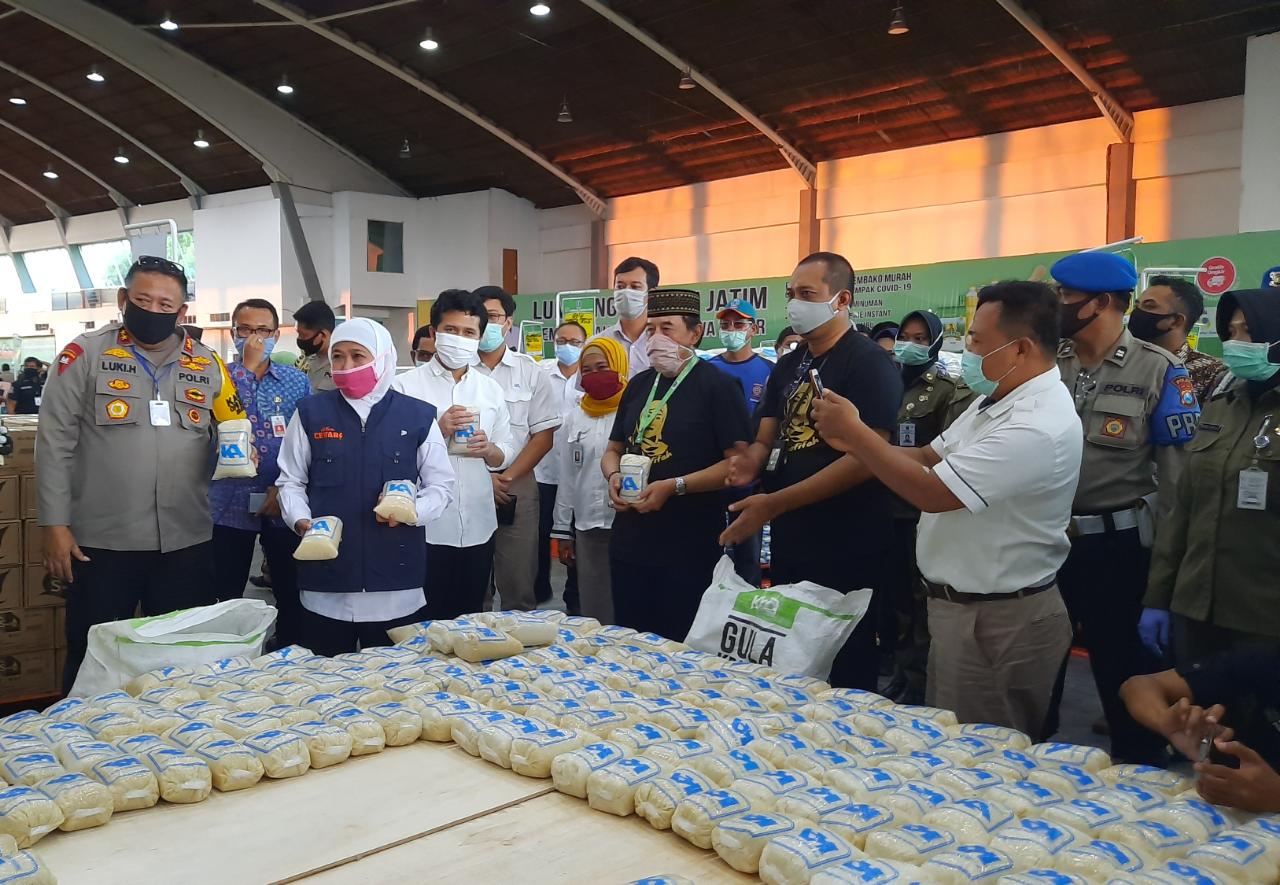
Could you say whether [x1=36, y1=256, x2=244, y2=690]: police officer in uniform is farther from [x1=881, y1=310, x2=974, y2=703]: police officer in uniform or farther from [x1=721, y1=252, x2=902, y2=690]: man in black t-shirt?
[x1=881, y1=310, x2=974, y2=703]: police officer in uniform

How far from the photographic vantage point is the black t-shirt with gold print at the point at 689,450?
343 centimetres

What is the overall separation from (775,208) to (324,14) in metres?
7.33

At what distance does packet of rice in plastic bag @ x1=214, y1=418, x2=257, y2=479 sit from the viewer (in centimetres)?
328

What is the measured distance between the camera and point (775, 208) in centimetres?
1647

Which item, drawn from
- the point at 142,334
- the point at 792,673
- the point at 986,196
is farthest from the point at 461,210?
the point at 792,673

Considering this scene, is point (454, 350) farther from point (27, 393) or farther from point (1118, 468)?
point (27, 393)

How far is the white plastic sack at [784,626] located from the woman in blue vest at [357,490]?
94 centimetres

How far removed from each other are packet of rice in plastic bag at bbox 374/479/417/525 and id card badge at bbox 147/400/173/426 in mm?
908

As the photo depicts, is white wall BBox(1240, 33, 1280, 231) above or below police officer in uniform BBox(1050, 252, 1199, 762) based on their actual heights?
above

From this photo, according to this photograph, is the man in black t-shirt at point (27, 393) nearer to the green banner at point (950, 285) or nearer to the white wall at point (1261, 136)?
the green banner at point (950, 285)

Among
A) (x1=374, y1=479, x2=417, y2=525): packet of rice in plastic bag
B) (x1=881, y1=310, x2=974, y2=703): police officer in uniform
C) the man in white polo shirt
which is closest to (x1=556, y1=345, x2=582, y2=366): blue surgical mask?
(x1=881, y1=310, x2=974, y2=703): police officer in uniform

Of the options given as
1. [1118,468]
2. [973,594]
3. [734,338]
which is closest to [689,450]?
[973,594]

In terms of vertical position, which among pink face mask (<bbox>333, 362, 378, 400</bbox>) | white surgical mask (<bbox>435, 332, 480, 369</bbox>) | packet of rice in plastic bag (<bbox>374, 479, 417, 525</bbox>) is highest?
white surgical mask (<bbox>435, 332, 480, 369</bbox>)

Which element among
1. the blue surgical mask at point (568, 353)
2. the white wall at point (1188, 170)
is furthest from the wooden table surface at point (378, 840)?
the white wall at point (1188, 170)
